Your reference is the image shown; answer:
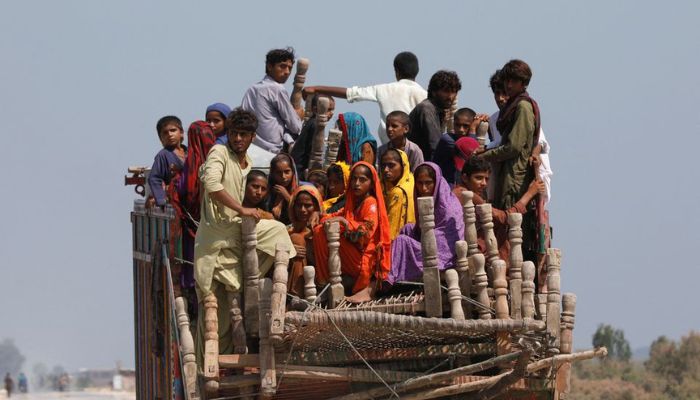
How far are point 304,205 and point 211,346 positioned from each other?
1.25 meters

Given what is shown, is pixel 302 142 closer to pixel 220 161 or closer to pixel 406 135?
pixel 406 135

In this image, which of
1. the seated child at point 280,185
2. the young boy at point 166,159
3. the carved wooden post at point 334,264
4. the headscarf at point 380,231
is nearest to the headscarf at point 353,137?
the young boy at point 166,159

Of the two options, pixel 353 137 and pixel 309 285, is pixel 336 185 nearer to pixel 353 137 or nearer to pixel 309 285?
pixel 353 137

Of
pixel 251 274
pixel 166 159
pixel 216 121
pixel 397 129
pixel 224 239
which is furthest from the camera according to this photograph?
pixel 166 159

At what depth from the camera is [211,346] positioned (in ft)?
40.2

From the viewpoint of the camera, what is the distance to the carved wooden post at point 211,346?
40.1 feet

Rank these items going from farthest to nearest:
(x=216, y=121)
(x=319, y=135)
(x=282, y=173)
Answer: (x=319, y=135)
(x=216, y=121)
(x=282, y=173)

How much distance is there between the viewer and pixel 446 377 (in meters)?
12.3

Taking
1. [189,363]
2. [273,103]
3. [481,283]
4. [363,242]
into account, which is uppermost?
[273,103]

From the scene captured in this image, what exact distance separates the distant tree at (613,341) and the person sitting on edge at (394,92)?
42814 millimetres

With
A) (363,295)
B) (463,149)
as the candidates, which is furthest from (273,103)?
(363,295)

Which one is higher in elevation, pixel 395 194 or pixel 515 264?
pixel 395 194

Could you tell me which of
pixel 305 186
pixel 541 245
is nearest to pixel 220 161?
pixel 305 186

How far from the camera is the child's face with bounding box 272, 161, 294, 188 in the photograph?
13266mm
